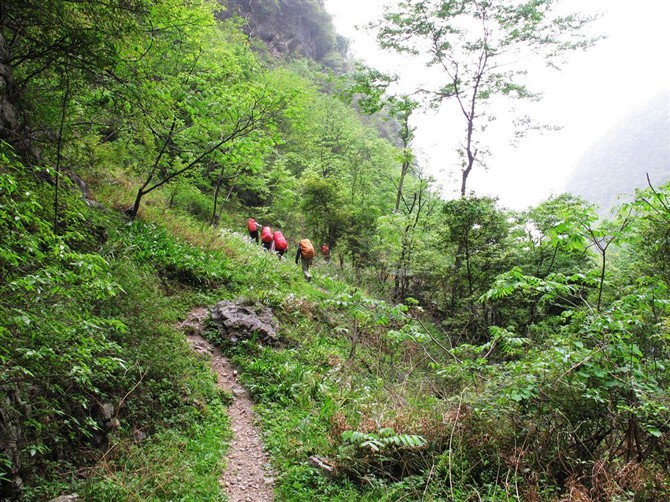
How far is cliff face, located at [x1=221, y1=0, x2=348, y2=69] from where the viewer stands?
4891 centimetres

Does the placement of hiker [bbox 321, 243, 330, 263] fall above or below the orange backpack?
above

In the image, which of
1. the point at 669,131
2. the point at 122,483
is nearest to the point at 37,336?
the point at 122,483

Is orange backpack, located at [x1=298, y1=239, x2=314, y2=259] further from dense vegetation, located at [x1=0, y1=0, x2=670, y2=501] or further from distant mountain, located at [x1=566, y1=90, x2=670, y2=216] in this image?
distant mountain, located at [x1=566, y1=90, x2=670, y2=216]

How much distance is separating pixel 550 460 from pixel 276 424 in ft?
12.4

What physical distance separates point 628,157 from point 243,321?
239 ft

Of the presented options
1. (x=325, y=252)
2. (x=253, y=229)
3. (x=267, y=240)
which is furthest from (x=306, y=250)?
(x=325, y=252)

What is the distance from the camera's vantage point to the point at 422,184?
61.8 feet

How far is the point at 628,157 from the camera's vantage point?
58031 mm

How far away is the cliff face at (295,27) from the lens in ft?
160

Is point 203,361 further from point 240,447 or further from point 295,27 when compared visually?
point 295,27

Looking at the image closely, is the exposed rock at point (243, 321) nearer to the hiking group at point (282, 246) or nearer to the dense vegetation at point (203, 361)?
the dense vegetation at point (203, 361)

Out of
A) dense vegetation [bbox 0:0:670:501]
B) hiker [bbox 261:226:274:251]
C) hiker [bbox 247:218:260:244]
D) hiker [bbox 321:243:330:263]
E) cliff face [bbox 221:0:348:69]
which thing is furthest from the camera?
cliff face [bbox 221:0:348:69]

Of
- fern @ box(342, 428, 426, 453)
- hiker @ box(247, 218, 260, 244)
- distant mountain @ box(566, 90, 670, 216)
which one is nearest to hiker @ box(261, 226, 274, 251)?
hiker @ box(247, 218, 260, 244)

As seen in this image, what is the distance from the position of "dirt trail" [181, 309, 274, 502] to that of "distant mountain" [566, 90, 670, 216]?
52.4 meters
